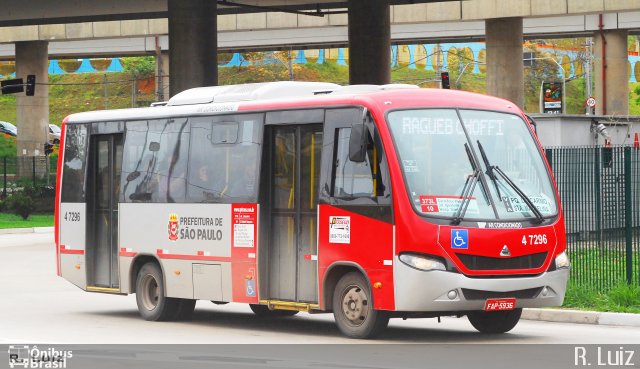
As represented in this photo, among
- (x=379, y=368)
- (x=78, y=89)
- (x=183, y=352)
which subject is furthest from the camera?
(x=78, y=89)

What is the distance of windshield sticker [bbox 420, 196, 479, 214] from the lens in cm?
1522

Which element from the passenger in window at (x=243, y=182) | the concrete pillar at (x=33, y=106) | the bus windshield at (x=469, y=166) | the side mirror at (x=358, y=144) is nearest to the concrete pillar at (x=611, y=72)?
the concrete pillar at (x=33, y=106)

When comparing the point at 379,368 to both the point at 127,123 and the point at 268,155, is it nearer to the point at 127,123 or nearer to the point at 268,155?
the point at 268,155

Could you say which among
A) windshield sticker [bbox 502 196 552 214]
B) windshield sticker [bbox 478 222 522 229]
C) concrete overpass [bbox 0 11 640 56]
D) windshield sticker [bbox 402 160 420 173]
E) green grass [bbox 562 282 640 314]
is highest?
concrete overpass [bbox 0 11 640 56]

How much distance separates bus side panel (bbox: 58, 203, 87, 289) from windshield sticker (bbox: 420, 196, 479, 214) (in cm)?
671

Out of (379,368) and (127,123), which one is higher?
(127,123)

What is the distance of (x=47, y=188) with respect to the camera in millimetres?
59094

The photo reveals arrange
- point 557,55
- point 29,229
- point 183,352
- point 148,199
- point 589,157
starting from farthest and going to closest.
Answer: point 557,55
point 29,229
point 589,157
point 148,199
point 183,352

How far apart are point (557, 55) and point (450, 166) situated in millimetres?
146234

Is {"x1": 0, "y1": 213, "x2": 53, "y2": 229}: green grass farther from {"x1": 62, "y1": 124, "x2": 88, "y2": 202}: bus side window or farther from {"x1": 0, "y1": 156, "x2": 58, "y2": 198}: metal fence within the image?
{"x1": 62, "y1": 124, "x2": 88, "y2": 202}: bus side window

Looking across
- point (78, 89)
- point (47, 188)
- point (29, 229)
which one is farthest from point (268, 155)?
point (78, 89)

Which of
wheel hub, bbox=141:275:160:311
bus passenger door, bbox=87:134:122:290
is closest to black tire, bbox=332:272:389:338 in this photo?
wheel hub, bbox=141:275:160:311

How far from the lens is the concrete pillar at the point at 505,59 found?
5953cm

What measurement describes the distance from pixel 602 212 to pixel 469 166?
524 cm
